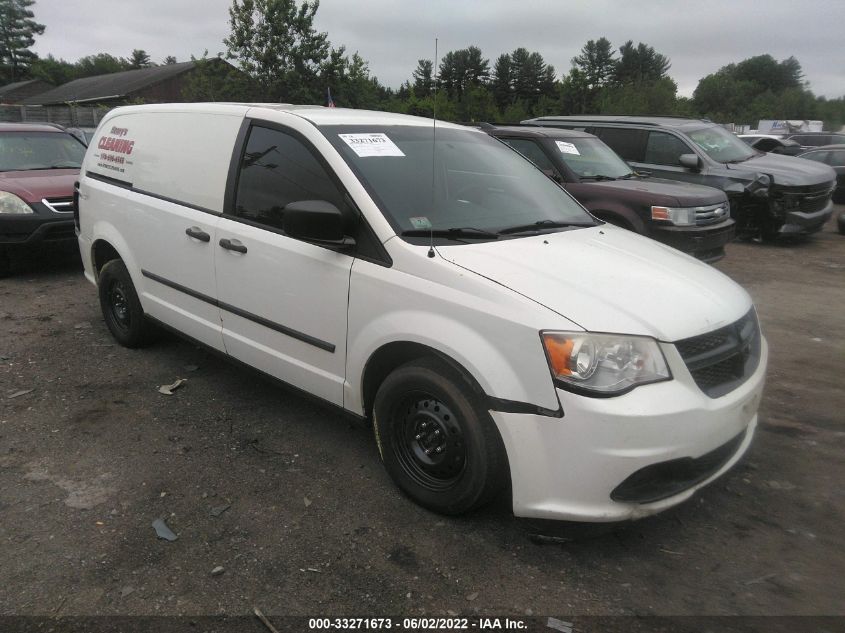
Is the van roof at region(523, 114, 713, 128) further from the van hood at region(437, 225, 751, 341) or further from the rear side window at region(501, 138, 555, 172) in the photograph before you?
the van hood at region(437, 225, 751, 341)

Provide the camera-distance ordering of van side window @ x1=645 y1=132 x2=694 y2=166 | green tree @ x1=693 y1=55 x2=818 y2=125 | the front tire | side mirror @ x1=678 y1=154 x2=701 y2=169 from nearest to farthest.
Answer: the front tire < side mirror @ x1=678 y1=154 x2=701 y2=169 < van side window @ x1=645 y1=132 x2=694 y2=166 < green tree @ x1=693 y1=55 x2=818 y2=125

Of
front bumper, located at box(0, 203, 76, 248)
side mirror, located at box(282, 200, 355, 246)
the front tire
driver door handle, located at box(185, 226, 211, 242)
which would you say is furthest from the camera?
front bumper, located at box(0, 203, 76, 248)

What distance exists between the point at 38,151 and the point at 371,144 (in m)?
6.78

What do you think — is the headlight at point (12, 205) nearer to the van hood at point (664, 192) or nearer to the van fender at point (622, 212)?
the van fender at point (622, 212)

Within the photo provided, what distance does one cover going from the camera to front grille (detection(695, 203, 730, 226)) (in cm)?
728

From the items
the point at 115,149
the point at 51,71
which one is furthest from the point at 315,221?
the point at 51,71

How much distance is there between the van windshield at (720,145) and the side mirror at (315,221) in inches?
322

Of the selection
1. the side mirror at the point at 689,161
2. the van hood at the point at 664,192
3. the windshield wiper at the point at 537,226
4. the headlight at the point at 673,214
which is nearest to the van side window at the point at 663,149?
the side mirror at the point at 689,161

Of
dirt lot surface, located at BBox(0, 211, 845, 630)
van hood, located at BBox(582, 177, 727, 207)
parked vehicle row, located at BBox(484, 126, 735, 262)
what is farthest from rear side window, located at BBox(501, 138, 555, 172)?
dirt lot surface, located at BBox(0, 211, 845, 630)

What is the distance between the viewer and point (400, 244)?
9.66ft

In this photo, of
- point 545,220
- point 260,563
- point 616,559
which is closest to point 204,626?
point 260,563

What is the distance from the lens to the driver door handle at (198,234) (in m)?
3.82

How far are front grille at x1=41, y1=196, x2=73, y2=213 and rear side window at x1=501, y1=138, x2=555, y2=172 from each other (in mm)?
5147

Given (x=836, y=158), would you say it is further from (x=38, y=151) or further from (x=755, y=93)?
(x=755, y=93)
